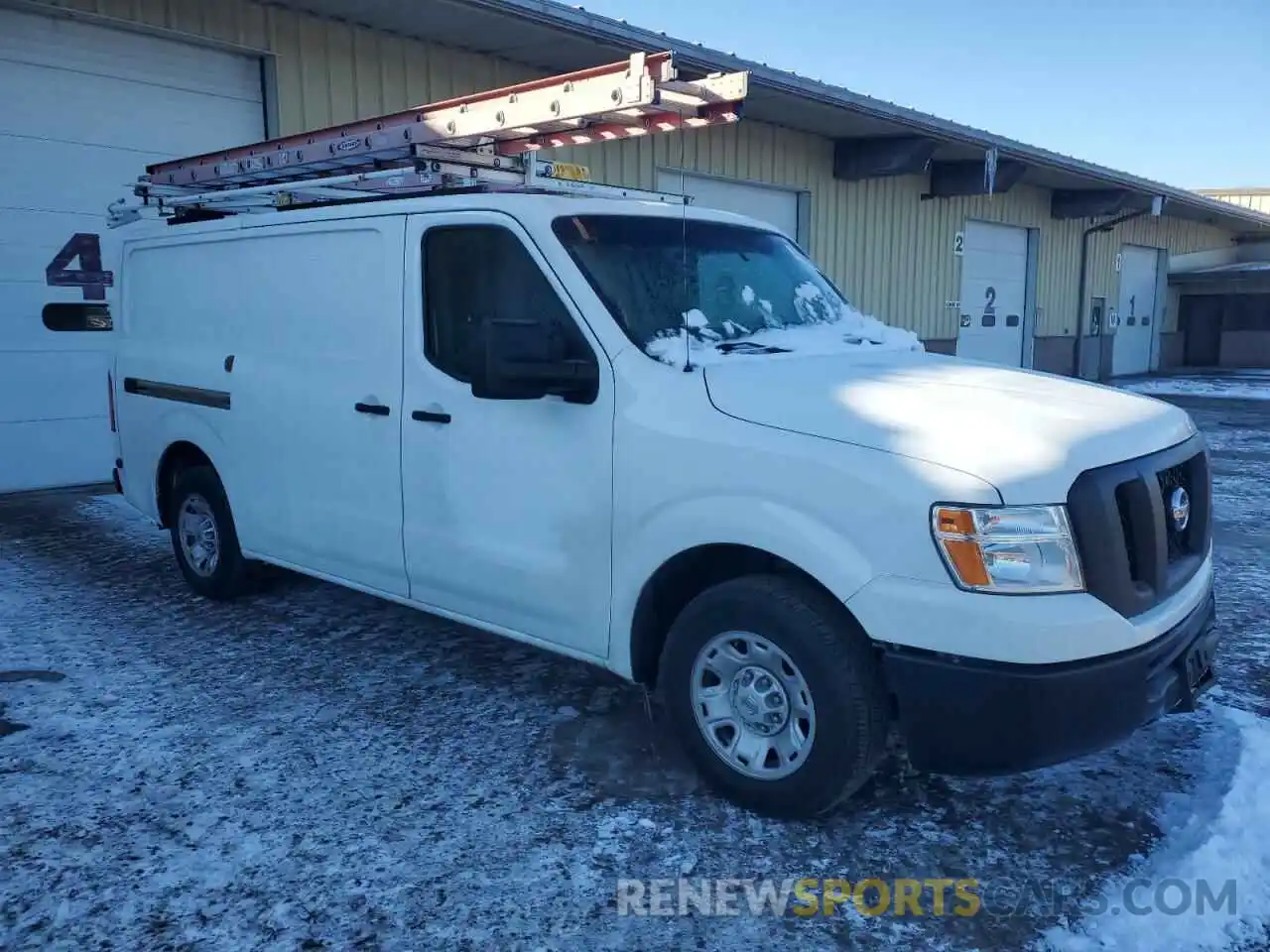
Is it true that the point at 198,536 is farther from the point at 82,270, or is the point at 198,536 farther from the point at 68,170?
the point at 68,170

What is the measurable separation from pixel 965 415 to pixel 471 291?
2.00 metres

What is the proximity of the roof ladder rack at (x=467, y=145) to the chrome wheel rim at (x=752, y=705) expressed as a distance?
2.08 metres

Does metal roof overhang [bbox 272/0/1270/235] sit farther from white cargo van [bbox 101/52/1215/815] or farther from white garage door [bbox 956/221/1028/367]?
white cargo van [bbox 101/52/1215/815]

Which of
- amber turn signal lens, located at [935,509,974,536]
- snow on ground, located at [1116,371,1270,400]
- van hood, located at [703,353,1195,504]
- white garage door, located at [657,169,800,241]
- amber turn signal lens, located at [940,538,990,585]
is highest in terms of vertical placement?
white garage door, located at [657,169,800,241]

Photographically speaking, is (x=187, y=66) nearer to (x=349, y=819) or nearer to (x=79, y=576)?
(x=79, y=576)

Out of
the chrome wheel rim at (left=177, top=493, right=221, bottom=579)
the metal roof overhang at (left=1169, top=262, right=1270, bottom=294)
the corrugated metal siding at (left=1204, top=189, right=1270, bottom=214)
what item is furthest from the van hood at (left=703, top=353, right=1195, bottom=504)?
the corrugated metal siding at (left=1204, top=189, right=1270, bottom=214)

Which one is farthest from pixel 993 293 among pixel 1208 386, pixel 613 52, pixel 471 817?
pixel 471 817

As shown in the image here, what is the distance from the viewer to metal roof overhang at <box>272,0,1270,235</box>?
8977mm

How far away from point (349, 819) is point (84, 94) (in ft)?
24.4

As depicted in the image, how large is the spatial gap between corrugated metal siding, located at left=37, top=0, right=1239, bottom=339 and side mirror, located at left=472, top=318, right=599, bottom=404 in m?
6.72

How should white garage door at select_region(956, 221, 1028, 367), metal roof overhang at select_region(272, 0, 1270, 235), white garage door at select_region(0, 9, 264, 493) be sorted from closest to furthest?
white garage door at select_region(0, 9, 264, 493) < metal roof overhang at select_region(272, 0, 1270, 235) < white garage door at select_region(956, 221, 1028, 367)

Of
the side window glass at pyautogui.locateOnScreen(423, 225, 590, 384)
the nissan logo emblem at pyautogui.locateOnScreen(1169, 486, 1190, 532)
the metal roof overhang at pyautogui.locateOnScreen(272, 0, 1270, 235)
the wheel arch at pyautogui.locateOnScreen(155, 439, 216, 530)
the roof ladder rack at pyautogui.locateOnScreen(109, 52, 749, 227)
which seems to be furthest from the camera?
the metal roof overhang at pyautogui.locateOnScreen(272, 0, 1270, 235)

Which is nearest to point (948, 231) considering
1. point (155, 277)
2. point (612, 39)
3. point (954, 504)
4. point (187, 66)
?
point (612, 39)

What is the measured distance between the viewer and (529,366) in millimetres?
3438
